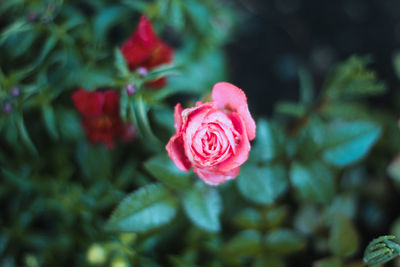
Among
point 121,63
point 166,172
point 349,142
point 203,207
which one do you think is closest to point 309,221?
point 349,142

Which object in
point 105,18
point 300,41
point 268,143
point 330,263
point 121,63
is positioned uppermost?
point 300,41

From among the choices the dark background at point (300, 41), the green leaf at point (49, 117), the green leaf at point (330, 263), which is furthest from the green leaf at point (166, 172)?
the dark background at point (300, 41)

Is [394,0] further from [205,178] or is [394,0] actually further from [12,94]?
[12,94]

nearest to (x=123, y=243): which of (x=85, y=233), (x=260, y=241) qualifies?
(x=85, y=233)

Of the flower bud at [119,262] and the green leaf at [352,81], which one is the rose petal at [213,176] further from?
the green leaf at [352,81]

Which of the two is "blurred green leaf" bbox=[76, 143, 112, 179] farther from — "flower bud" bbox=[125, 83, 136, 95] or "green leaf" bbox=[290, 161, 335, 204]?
"green leaf" bbox=[290, 161, 335, 204]

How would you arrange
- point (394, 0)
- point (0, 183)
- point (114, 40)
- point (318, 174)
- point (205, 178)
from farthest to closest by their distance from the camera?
point (394, 0), point (114, 40), point (0, 183), point (318, 174), point (205, 178)

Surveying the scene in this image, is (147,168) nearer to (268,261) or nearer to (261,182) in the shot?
(261,182)

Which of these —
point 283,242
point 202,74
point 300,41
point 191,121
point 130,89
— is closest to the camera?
point 191,121
